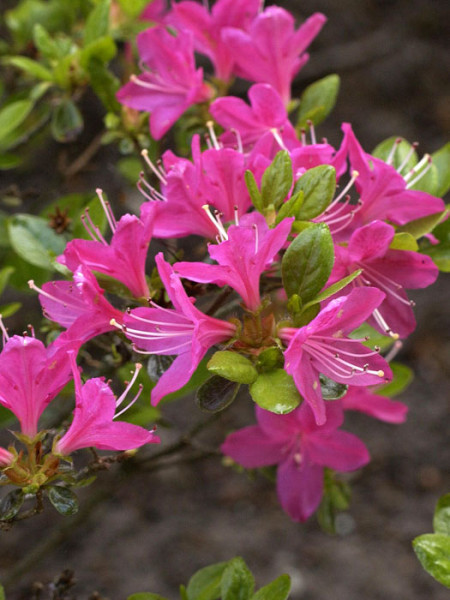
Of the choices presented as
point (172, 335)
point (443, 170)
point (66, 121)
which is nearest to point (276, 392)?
point (172, 335)

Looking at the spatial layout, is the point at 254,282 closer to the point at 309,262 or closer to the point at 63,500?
the point at 309,262

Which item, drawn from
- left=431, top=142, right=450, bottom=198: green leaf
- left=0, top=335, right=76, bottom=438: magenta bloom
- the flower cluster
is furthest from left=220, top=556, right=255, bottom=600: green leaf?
left=431, top=142, right=450, bottom=198: green leaf

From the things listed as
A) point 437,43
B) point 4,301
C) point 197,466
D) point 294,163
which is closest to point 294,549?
point 197,466

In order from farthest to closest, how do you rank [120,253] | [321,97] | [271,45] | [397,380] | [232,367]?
[397,380] → [321,97] → [271,45] → [120,253] → [232,367]

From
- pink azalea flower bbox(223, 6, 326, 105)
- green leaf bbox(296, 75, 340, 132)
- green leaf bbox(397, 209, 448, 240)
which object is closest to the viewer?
green leaf bbox(397, 209, 448, 240)

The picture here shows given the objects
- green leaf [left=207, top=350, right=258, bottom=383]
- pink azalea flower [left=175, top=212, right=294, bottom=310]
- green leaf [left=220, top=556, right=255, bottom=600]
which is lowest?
green leaf [left=220, top=556, right=255, bottom=600]

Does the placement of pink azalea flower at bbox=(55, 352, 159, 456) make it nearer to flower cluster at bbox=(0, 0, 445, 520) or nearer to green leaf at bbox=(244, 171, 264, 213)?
flower cluster at bbox=(0, 0, 445, 520)

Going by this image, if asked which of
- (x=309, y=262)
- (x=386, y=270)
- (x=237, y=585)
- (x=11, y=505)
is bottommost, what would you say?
(x=237, y=585)
